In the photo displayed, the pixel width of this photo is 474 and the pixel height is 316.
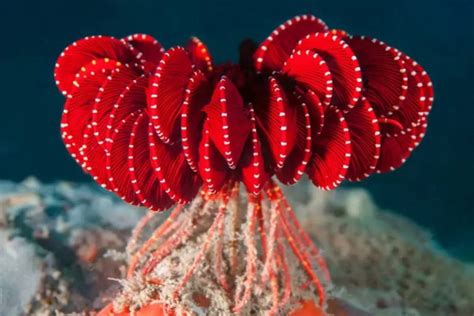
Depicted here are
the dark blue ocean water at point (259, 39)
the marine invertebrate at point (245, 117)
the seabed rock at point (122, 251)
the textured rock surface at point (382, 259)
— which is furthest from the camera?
the dark blue ocean water at point (259, 39)

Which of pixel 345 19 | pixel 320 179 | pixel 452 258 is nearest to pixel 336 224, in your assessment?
Answer: pixel 452 258

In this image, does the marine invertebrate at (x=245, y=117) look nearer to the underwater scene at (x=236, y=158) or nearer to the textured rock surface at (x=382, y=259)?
the underwater scene at (x=236, y=158)

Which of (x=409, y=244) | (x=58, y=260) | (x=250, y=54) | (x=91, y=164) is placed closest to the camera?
(x=91, y=164)

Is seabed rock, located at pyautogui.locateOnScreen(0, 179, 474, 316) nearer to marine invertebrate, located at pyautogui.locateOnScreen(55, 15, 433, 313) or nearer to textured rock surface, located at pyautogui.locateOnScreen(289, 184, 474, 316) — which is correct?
textured rock surface, located at pyautogui.locateOnScreen(289, 184, 474, 316)

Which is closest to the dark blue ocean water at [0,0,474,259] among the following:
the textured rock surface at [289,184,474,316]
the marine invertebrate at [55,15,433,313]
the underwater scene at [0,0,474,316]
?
the underwater scene at [0,0,474,316]

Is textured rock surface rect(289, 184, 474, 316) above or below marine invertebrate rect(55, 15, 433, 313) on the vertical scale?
below

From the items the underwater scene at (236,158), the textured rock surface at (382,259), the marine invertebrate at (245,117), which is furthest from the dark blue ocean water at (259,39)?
the marine invertebrate at (245,117)

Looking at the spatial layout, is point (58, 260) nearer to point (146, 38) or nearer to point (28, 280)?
point (28, 280)
